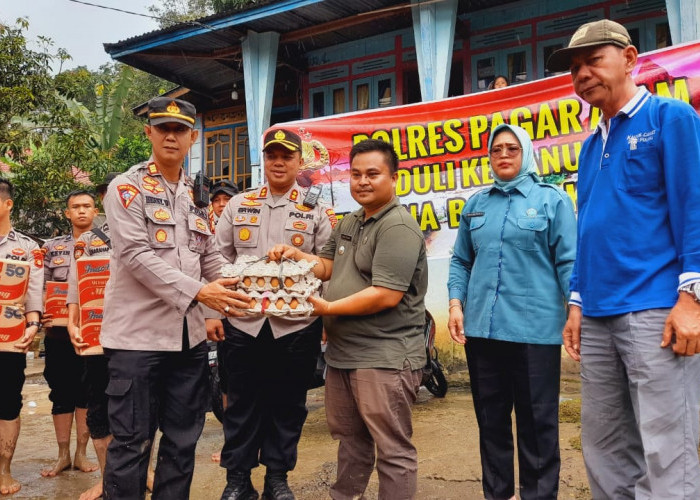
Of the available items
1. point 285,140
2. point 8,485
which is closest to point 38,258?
point 8,485

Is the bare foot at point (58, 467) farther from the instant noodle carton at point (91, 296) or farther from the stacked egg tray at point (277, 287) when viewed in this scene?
the stacked egg tray at point (277, 287)

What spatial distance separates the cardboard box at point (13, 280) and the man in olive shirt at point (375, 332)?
6.35 feet

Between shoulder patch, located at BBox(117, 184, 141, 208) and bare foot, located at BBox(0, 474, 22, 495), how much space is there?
2173 mm

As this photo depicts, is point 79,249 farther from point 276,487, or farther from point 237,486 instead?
point 276,487

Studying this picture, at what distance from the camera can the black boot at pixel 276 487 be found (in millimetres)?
3242

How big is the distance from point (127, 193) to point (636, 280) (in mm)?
2178

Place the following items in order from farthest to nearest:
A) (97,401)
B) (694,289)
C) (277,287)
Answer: (97,401)
(277,287)
(694,289)

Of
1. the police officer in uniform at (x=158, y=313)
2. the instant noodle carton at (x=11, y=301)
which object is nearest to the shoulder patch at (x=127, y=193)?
the police officer in uniform at (x=158, y=313)

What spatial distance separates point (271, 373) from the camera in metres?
3.29

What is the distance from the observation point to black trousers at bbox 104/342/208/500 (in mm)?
2617

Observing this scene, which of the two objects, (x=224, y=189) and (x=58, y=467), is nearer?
(x=58, y=467)

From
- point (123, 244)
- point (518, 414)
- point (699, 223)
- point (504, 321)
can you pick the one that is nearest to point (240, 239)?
point (123, 244)

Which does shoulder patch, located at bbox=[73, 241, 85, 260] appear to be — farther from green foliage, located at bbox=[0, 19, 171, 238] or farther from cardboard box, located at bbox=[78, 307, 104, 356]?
green foliage, located at bbox=[0, 19, 171, 238]

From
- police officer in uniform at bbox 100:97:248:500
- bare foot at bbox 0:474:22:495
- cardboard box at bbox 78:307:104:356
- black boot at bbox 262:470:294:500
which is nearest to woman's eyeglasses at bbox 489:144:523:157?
police officer in uniform at bbox 100:97:248:500
